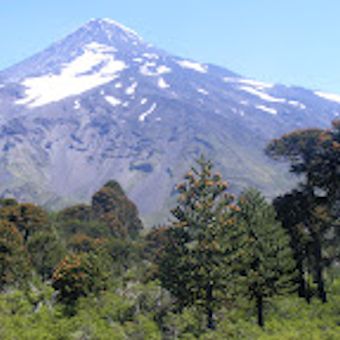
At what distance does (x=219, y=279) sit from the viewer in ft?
109

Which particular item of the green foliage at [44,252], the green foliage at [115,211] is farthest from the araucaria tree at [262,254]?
the green foliage at [115,211]

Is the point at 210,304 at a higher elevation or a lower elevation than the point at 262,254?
lower

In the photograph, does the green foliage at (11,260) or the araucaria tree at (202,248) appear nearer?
the araucaria tree at (202,248)

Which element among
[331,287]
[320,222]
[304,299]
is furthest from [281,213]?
[331,287]

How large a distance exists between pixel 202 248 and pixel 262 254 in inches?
200

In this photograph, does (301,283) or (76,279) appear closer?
(76,279)

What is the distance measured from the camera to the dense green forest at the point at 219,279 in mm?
32500

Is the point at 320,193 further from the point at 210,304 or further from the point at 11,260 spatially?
the point at 11,260

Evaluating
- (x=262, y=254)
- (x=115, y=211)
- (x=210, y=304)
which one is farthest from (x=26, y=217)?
(x=210, y=304)

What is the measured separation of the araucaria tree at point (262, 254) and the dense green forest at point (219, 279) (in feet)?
0.23

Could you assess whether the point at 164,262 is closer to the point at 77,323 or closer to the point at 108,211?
the point at 77,323

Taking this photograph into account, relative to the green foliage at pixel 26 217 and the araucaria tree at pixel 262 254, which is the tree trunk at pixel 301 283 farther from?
the green foliage at pixel 26 217

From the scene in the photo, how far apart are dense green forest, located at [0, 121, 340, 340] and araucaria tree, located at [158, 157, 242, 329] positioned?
7 cm

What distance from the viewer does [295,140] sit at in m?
47.2
